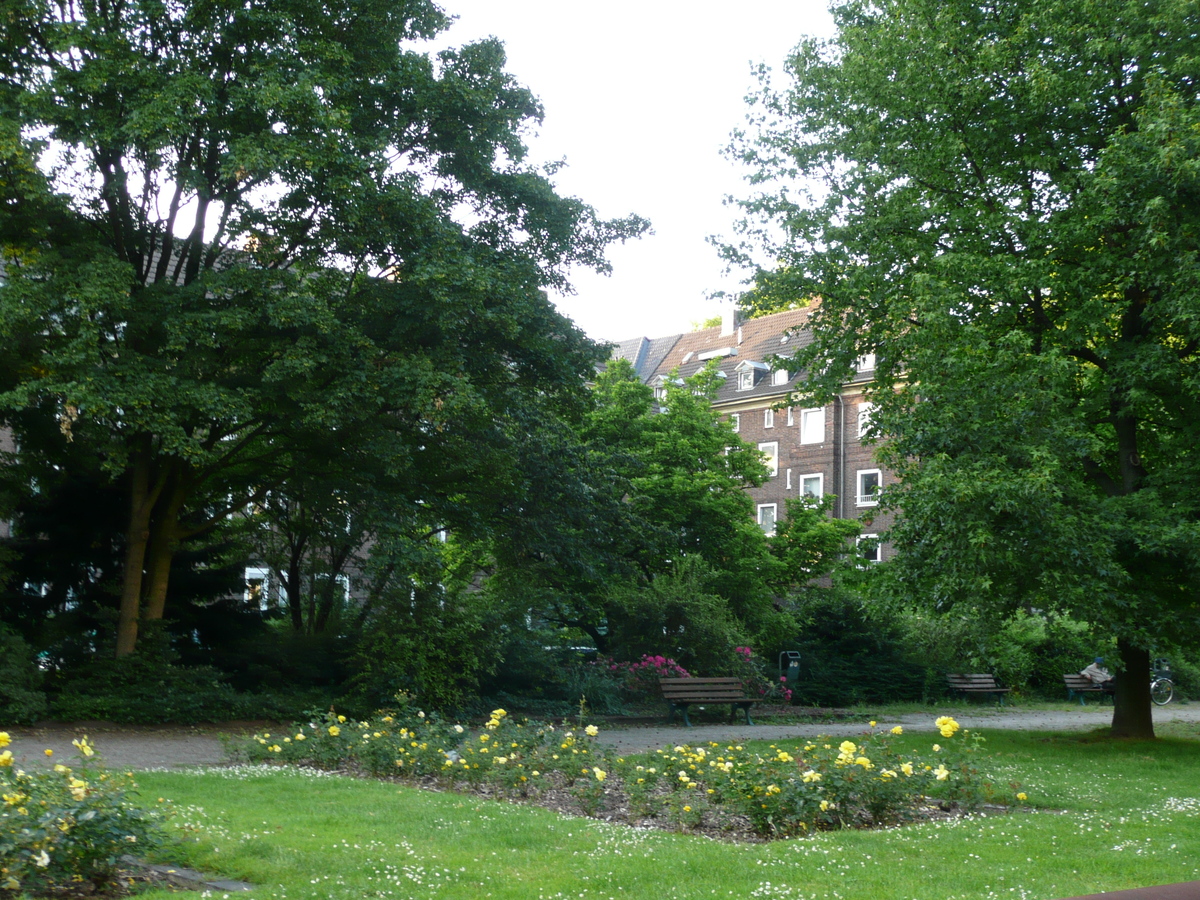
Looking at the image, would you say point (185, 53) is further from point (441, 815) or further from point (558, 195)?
point (441, 815)

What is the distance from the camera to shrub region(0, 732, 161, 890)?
19.0 feet

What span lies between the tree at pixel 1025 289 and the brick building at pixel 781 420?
90.4ft

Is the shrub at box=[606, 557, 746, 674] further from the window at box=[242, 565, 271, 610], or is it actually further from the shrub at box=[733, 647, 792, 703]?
the window at box=[242, 565, 271, 610]

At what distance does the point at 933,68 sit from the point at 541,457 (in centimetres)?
954

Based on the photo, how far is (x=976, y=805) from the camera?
9.30 m

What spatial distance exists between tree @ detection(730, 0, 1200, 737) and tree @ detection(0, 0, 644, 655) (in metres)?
4.63

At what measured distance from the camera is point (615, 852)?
22.8 feet

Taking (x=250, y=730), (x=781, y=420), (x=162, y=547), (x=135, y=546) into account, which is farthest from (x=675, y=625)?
(x=781, y=420)

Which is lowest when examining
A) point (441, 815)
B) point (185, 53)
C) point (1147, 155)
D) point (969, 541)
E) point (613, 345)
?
point (441, 815)

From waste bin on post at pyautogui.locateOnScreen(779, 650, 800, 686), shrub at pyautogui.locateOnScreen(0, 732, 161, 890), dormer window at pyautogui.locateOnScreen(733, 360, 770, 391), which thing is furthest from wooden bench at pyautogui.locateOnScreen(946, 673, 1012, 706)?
dormer window at pyautogui.locateOnScreen(733, 360, 770, 391)

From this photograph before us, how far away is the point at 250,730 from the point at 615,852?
11.5 meters

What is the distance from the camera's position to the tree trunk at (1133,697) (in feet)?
57.3

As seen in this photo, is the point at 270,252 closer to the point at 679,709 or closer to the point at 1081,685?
the point at 679,709

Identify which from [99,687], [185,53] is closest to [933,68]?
[185,53]
